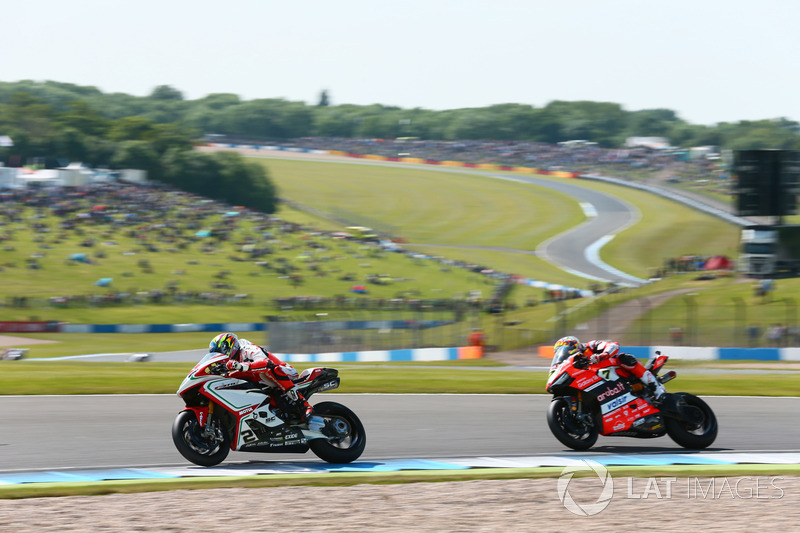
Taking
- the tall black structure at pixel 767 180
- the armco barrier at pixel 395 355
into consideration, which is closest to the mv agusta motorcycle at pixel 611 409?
the armco barrier at pixel 395 355

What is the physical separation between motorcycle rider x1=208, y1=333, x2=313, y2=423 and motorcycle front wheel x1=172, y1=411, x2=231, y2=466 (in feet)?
1.87

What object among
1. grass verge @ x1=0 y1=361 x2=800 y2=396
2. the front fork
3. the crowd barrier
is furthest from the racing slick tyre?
the crowd barrier

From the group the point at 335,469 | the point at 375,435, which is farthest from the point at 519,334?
the point at 335,469

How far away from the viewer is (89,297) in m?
49.6

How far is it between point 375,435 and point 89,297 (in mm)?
41182

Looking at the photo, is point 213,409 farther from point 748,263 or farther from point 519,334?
point 748,263

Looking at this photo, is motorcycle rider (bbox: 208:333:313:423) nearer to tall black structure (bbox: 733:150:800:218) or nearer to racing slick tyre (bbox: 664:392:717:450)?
racing slick tyre (bbox: 664:392:717:450)

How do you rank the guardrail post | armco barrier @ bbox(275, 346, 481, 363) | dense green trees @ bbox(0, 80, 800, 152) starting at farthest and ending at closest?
dense green trees @ bbox(0, 80, 800, 152) < armco barrier @ bbox(275, 346, 481, 363) < the guardrail post

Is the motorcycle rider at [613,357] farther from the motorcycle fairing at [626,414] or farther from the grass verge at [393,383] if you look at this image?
the grass verge at [393,383]

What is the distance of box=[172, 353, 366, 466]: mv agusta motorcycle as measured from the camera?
9.22 meters

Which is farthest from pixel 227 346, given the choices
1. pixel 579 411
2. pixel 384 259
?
pixel 384 259

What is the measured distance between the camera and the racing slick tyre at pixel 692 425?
1073cm

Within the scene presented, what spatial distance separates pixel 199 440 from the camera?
9.35 m

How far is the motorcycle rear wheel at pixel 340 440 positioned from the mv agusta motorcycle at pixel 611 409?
7.32ft
